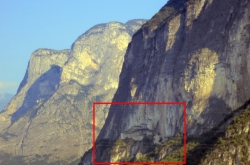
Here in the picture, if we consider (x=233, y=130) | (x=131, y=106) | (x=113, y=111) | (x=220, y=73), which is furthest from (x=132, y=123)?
(x=233, y=130)

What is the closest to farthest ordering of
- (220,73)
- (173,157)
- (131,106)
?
(173,157) < (220,73) < (131,106)

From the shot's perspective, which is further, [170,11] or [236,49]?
[170,11]

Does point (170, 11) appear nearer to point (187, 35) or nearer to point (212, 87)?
point (187, 35)

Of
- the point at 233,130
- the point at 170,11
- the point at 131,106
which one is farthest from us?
the point at 170,11

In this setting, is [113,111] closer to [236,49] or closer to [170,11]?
[170,11]

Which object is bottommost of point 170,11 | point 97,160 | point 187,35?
point 97,160

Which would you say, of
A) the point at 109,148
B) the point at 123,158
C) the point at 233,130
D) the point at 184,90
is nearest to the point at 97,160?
the point at 109,148

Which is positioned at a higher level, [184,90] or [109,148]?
[184,90]
